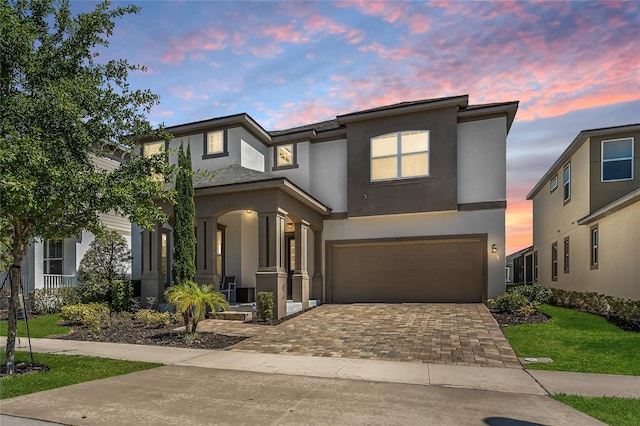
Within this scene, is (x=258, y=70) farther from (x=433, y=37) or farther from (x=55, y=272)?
(x=55, y=272)

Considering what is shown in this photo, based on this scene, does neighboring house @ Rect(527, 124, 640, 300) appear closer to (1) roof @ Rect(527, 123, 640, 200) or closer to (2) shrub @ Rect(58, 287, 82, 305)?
(1) roof @ Rect(527, 123, 640, 200)

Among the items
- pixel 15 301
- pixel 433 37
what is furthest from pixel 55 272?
pixel 433 37

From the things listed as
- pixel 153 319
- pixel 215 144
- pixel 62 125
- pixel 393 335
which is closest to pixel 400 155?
pixel 215 144

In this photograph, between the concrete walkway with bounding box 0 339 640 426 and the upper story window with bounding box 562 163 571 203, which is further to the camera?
the upper story window with bounding box 562 163 571 203

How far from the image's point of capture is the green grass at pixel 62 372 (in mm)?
6137

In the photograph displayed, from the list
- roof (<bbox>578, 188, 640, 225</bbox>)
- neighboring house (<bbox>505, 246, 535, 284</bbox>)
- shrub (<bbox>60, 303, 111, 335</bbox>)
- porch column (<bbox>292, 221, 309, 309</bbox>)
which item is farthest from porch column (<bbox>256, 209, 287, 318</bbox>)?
neighboring house (<bbox>505, 246, 535, 284</bbox>)

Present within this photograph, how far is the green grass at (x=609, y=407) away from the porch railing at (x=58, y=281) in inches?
670

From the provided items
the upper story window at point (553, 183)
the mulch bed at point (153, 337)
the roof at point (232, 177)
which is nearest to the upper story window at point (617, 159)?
the upper story window at point (553, 183)

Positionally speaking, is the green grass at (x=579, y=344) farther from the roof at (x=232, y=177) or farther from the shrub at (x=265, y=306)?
the roof at (x=232, y=177)

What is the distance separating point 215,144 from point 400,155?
25.6 feet

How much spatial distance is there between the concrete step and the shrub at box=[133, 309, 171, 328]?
5.25 feet

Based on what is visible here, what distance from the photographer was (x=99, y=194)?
7406 millimetres

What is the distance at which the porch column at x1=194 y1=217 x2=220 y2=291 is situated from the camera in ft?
45.4

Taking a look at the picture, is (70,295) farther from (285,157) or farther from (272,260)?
(285,157)
